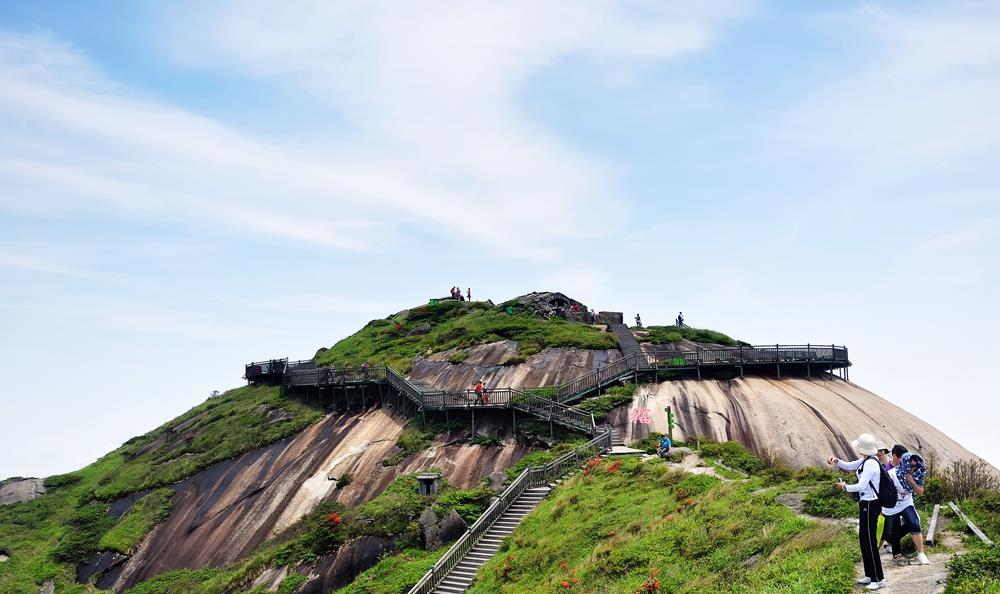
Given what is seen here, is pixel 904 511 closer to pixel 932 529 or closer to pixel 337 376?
pixel 932 529

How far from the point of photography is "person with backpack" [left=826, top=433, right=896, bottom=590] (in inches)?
565

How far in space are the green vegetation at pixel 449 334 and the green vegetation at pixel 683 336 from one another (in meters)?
3.84

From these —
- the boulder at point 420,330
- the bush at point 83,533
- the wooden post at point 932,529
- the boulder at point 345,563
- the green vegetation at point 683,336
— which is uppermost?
the boulder at point 420,330

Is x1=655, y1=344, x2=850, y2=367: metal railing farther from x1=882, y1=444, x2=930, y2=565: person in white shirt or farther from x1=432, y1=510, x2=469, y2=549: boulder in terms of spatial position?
x1=882, y1=444, x2=930, y2=565: person in white shirt

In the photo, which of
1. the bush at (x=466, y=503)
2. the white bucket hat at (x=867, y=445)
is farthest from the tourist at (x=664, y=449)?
the white bucket hat at (x=867, y=445)

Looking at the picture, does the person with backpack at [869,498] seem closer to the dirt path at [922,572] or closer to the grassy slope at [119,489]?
the dirt path at [922,572]

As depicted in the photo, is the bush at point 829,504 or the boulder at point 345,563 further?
the boulder at point 345,563

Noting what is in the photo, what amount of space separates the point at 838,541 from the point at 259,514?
3414 centimetres

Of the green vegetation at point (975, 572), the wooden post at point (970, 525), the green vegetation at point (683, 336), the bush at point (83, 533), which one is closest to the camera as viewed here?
the green vegetation at point (975, 572)

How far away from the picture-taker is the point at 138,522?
1922 inches

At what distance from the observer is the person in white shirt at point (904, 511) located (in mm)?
15047

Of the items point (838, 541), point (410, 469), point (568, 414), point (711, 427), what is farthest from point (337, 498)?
point (838, 541)

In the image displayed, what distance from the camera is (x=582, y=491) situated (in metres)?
31.0

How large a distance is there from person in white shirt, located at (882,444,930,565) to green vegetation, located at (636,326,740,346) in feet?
141
